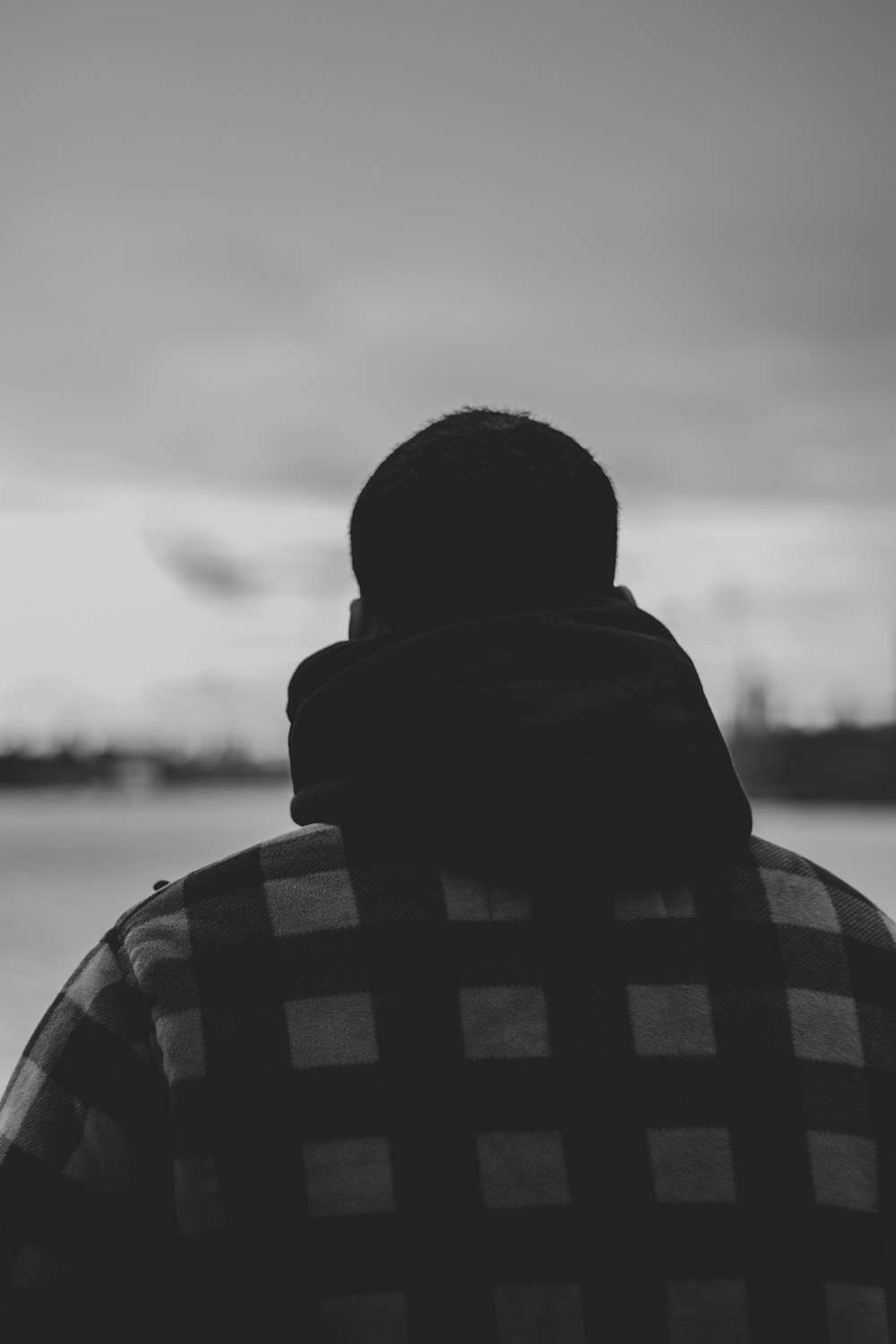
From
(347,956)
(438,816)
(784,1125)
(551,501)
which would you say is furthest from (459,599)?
(784,1125)

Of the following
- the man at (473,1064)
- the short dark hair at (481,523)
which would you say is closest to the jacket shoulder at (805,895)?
the man at (473,1064)

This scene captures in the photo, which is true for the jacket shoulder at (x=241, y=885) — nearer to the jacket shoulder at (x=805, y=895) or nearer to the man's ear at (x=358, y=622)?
the man's ear at (x=358, y=622)

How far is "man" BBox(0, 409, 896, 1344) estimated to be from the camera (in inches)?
49.7

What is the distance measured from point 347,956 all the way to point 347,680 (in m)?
0.30

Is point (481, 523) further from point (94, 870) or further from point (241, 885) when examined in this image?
point (94, 870)

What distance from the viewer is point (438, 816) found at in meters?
1.29

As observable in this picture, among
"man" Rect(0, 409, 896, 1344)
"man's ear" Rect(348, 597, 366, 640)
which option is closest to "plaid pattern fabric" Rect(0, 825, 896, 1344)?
"man" Rect(0, 409, 896, 1344)

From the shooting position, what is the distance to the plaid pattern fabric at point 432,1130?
1260 mm

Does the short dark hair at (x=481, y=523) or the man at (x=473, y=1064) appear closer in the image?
the man at (x=473, y=1064)

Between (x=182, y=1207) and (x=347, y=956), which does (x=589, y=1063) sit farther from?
(x=182, y=1207)

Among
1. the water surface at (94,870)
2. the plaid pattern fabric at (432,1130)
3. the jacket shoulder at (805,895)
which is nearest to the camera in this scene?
the plaid pattern fabric at (432,1130)

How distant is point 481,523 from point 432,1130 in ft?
2.16

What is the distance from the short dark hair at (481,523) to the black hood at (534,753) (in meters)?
0.06

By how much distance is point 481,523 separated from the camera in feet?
4.62
